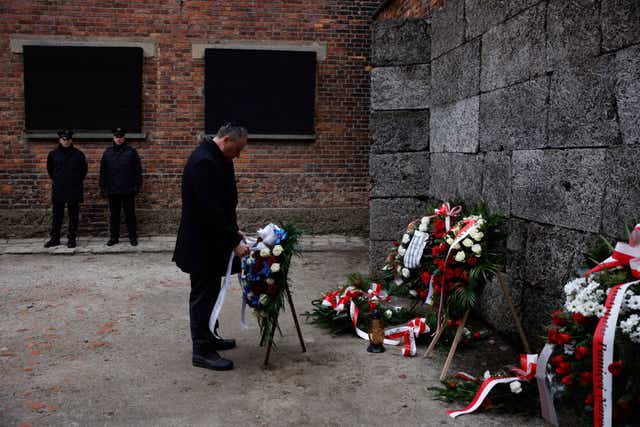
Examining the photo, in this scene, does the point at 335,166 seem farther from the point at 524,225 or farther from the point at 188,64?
the point at 524,225

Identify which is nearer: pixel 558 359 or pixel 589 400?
pixel 589 400

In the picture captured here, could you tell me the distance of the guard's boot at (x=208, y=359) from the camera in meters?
5.01

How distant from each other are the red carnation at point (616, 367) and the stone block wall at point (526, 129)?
1276mm

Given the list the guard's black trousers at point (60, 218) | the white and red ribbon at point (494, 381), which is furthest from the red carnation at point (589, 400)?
the guard's black trousers at point (60, 218)

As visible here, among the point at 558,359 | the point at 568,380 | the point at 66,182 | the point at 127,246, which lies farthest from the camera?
the point at 127,246

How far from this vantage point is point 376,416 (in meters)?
4.13

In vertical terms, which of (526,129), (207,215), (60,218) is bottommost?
(60,218)

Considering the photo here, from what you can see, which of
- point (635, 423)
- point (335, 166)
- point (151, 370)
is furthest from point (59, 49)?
point (635, 423)

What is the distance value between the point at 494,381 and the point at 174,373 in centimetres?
237

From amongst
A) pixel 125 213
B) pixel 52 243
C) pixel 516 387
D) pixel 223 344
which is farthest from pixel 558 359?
pixel 52 243

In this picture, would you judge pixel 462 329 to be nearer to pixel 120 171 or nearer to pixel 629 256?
pixel 629 256

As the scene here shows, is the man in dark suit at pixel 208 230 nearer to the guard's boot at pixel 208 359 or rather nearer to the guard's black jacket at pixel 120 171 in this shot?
the guard's boot at pixel 208 359

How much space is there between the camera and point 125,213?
11.2 meters

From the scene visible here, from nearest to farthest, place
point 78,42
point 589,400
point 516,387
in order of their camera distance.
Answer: point 589,400 → point 516,387 → point 78,42
